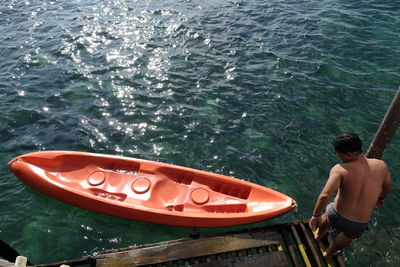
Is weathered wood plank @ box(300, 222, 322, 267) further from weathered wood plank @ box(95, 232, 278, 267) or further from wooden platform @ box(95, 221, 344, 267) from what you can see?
weathered wood plank @ box(95, 232, 278, 267)

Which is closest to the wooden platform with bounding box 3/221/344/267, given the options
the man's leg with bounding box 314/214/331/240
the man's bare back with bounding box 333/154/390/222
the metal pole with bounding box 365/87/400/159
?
the man's leg with bounding box 314/214/331/240

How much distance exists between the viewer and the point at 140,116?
389 inches

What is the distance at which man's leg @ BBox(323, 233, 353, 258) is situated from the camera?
5.16 m

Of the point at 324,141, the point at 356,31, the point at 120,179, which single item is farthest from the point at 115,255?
the point at 356,31

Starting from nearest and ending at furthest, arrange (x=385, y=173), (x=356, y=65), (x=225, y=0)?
(x=385, y=173) < (x=356, y=65) < (x=225, y=0)

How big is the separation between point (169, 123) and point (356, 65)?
285 inches

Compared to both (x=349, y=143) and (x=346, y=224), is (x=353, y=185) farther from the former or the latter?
(x=346, y=224)

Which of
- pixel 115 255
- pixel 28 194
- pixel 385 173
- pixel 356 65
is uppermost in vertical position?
pixel 385 173

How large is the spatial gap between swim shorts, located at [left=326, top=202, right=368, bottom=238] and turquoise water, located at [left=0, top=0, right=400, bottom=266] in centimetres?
147

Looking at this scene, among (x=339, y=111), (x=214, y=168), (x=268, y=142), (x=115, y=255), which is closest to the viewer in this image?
(x=115, y=255)

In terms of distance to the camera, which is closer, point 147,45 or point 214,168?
point 214,168

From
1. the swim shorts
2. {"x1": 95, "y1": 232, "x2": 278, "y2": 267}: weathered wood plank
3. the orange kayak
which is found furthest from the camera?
the orange kayak

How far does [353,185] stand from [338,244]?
1433 millimetres

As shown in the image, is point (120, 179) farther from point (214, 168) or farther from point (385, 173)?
point (385, 173)
